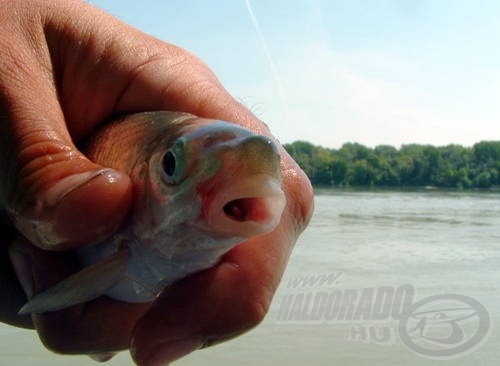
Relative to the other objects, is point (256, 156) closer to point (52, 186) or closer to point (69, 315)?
point (52, 186)

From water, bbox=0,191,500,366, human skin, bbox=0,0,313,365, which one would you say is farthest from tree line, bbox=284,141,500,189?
human skin, bbox=0,0,313,365

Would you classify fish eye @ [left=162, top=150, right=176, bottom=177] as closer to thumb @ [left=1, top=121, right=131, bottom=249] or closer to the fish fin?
thumb @ [left=1, top=121, right=131, bottom=249]

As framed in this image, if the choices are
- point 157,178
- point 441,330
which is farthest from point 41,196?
point 441,330

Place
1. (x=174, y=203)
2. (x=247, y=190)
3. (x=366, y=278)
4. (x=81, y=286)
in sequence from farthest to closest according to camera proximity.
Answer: (x=366, y=278)
(x=81, y=286)
(x=174, y=203)
(x=247, y=190)

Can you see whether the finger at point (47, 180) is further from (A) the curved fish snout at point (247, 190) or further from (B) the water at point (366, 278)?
(B) the water at point (366, 278)

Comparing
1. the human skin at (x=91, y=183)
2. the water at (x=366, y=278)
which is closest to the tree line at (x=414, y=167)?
the water at (x=366, y=278)

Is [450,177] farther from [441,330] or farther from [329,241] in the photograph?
[441,330]

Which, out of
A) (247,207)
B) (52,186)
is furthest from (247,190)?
(52,186)
